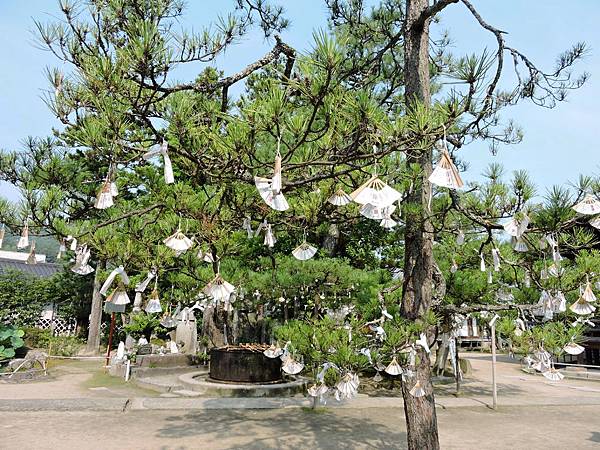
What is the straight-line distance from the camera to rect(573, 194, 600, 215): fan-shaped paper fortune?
2227 millimetres

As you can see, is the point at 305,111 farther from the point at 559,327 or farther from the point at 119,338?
the point at 119,338

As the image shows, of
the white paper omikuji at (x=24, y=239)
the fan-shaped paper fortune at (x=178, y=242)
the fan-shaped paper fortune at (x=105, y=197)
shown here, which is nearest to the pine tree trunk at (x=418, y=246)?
the fan-shaped paper fortune at (x=178, y=242)

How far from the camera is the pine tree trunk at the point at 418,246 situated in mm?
2922

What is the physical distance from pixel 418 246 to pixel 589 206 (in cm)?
111

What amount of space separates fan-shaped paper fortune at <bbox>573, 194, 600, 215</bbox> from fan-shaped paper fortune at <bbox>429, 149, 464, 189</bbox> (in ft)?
2.62

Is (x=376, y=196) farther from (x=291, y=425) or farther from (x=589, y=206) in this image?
(x=291, y=425)

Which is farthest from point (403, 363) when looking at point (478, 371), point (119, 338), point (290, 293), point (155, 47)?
point (119, 338)

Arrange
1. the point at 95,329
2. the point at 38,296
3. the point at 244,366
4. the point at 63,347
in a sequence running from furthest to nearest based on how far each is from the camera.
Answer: the point at 38,296 < the point at 95,329 < the point at 63,347 < the point at 244,366

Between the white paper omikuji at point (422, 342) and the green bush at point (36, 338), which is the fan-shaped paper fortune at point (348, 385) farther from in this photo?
the green bush at point (36, 338)

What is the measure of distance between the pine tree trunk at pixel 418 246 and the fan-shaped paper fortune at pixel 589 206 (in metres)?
0.84

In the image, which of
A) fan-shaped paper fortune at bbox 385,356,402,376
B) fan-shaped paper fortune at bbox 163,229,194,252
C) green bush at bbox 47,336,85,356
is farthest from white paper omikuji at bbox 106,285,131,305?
green bush at bbox 47,336,85,356

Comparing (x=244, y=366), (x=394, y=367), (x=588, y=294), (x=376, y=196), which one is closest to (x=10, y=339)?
(x=244, y=366)

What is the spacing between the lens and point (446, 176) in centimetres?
191

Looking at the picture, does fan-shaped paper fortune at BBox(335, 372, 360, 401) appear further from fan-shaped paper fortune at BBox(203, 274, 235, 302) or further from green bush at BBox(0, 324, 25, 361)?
green bush at BBox(0, 324, 25, 361)
